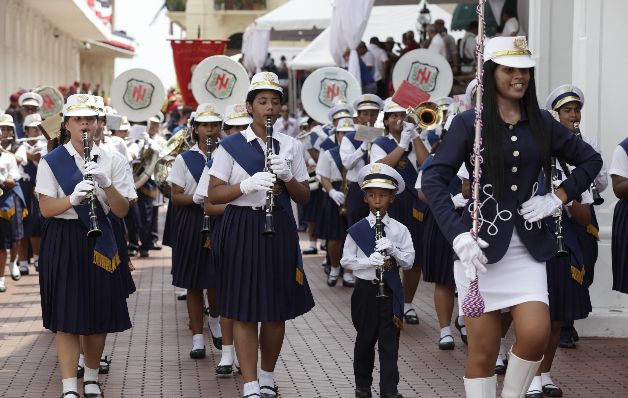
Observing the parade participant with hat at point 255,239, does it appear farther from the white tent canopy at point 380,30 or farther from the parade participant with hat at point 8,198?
the white tent canopy at point 380,30

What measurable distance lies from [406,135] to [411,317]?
1.71 m

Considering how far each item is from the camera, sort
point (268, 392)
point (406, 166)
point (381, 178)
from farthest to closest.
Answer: point (406, 166)
point (381, 178)
point (268, 392)

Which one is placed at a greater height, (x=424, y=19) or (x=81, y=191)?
(x=424, y=19)

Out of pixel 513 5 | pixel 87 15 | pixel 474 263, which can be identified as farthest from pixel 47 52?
pixel 474 263

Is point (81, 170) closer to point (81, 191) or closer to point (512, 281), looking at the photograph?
point (81, 191)

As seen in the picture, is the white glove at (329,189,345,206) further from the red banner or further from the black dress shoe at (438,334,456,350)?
the black dress shoe at (438,334,456,350)

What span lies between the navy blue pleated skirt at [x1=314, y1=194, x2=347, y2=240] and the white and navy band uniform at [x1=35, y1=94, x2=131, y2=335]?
7.03 metres

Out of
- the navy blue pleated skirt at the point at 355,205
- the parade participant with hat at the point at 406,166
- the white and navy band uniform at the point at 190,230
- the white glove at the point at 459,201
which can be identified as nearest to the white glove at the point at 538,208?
the white glove at the point at 459,201

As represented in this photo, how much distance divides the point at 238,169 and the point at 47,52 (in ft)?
113

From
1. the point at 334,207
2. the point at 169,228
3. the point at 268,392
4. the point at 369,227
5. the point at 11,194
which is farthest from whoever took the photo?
the point at 334,207

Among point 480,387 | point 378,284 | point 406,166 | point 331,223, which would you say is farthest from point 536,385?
point 331,223

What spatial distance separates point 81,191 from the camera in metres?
7.77

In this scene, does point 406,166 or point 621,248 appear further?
point 406,166

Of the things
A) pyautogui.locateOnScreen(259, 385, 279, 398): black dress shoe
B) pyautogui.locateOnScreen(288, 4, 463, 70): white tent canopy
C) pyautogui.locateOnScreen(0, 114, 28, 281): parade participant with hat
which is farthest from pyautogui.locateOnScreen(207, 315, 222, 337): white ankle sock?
pyautogui.locateOnScreen(288, 4, 463, 70): white tent canopy
